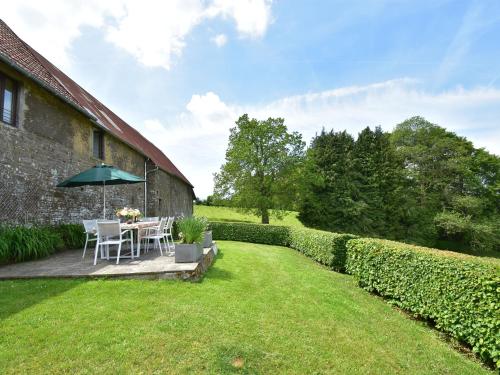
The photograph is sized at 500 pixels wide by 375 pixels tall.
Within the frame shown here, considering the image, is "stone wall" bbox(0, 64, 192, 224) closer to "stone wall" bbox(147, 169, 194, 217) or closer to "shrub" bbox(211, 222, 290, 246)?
"stone wall" bbox(147, 169, 194, 217)

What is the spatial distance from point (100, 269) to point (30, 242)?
259cm

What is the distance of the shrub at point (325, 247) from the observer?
8.42m

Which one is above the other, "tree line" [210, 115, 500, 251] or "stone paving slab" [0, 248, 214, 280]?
"tree line" [210, 115, 500, 251]

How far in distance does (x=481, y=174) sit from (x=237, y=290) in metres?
32.9

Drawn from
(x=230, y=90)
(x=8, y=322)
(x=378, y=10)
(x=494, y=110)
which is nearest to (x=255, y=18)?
(x=378, y=10)

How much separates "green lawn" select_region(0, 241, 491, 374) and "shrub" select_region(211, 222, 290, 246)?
34.5 ft

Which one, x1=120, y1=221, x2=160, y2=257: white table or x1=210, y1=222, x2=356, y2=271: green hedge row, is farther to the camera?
x1=210, y1=222, x2=356, y2=271: green hedge row

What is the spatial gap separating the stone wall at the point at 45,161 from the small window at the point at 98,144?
229 mm

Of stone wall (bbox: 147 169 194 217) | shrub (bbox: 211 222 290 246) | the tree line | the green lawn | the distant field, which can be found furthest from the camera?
the distant field

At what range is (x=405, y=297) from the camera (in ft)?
16.6

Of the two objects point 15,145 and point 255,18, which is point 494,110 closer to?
point 255,18

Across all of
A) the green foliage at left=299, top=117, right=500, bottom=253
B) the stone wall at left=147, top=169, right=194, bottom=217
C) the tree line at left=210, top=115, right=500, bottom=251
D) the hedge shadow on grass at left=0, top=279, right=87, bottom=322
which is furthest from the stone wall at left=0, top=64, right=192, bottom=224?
the green foliage at left=299, top=117, right=500, bottom=253

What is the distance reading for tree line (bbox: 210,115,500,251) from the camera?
72.1ft

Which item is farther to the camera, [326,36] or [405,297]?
[326,36]
